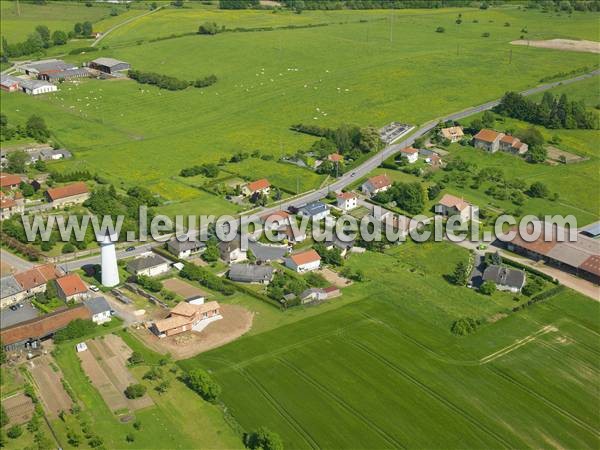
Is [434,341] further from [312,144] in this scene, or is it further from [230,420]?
[312,144]

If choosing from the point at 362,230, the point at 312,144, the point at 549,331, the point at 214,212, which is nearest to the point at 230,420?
the point at 549,331

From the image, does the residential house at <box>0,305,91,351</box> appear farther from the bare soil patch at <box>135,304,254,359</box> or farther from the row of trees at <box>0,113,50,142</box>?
the row of trees at <box>0,113,50,142</box>

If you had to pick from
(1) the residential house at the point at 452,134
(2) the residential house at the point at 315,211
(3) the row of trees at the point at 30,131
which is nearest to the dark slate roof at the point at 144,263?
(2) the residential house at the point at 315,211

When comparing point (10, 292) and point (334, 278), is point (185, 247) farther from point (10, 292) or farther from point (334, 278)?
point (10, 292)

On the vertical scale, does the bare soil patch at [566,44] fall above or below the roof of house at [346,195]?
above

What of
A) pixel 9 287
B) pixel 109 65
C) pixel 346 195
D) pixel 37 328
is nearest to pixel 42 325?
pixel 37 328

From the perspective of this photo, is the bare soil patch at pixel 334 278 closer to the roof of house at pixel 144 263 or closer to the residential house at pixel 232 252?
the residential house at pixel 232 252
